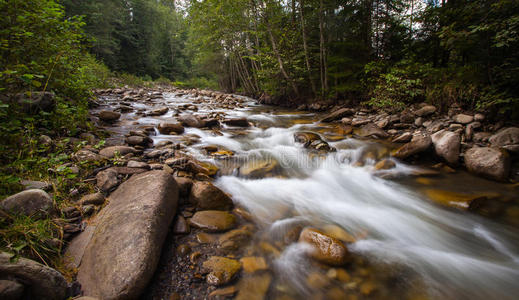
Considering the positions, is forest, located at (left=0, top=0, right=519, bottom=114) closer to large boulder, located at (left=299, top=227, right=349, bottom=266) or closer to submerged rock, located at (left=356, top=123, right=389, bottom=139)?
submerged rock, located at (left=356, top=123, right=389, bottom=139)

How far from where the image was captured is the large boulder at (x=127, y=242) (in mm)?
1566

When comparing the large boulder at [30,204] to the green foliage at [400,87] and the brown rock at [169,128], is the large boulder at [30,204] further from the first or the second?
the green foliage at [400,87]

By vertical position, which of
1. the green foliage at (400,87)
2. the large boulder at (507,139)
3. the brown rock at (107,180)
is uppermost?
the green foliage at (400,87)

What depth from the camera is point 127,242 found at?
1779 mm

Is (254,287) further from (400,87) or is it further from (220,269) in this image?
(400,87)

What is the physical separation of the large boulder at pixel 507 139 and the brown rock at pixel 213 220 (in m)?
5.24

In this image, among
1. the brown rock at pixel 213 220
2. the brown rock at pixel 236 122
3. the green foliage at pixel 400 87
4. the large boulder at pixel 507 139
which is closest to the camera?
the brown rock at pixel 213 220

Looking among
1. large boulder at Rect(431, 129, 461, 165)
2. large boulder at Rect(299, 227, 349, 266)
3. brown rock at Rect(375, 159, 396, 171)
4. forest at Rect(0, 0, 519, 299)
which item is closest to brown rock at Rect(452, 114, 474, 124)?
forest at Rect(0, 0, 519, 299)

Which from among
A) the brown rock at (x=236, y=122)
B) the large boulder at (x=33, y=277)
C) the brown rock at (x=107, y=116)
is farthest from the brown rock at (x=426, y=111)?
the brown rock at (x=107, y=116)

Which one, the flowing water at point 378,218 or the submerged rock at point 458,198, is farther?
the submerged rock at point 458,198

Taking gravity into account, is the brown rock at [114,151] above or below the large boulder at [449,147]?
above

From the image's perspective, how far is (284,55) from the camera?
1070 centimetres

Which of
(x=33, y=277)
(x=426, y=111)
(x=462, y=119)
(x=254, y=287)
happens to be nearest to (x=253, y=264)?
(x=254, y=287)

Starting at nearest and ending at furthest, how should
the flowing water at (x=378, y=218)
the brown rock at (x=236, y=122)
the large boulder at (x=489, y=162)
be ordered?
the flowing water at (x=378, y=218) < the large boulder at (x=489, y=162) < the brown rock at (x=236, y=122)
